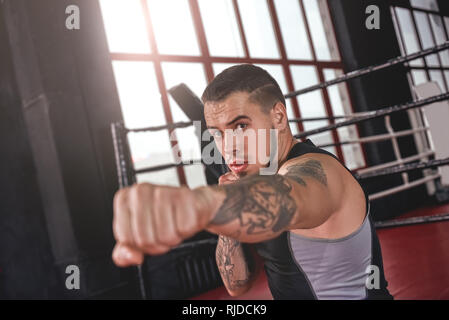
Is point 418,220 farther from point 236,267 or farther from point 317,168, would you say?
point 317,168

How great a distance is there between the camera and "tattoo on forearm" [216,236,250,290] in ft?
3.78

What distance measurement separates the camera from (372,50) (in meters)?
5.34

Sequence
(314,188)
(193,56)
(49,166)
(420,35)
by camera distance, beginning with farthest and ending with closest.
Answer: (420,35) < (193,56) < (49,166) < (314,188)

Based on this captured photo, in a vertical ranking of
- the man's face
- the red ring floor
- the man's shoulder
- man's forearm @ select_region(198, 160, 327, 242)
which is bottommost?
the red ring floor

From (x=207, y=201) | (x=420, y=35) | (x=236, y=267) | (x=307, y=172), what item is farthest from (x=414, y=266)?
(x=420, y=35)

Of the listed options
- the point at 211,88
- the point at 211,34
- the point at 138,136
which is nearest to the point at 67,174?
the point at 138,136

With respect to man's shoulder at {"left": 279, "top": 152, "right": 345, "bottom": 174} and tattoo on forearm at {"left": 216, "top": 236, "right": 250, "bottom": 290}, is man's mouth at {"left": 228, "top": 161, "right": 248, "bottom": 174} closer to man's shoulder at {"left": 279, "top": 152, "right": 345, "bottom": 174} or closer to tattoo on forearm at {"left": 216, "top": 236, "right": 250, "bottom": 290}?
man's shoulder at {"left": 279, "top": 152, "right": 345, "bottom": 174}

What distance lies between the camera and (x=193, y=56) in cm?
351

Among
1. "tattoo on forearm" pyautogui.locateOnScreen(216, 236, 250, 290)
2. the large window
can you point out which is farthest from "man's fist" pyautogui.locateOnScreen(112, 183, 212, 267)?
the large window

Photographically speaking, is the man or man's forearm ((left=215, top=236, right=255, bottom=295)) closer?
the man

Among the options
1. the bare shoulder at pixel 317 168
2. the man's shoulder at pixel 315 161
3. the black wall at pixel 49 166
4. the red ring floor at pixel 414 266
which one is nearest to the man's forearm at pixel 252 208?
the bare shoulder at pixel 317 168

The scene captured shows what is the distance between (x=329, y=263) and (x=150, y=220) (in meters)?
0.58

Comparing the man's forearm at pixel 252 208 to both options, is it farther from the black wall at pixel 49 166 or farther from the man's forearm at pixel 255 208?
the black wall at pixel 49 166

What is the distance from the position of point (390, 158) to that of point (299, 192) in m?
4.99
